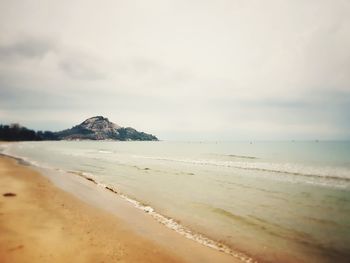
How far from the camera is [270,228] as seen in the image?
13.4 metres

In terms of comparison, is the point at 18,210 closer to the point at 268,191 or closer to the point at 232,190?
the point at 232,190

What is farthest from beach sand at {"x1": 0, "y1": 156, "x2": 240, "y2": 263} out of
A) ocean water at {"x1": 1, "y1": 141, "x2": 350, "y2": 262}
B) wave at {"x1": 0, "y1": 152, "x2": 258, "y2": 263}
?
ocean water at {"x1": 1, "y1": 141, "x2": 350, "y2": 262}

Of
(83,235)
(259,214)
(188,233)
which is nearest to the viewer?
(83,235)

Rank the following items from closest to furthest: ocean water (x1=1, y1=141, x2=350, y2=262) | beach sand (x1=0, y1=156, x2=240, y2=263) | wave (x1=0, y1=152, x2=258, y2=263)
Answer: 1. beach sand (x1=0, y1=156, x2=240, y2=263)
2. wave (x1=0, y1=152, x2=258, y2=263)
3. ocean water (x1=1, y1=141, x2=350, y2=262)

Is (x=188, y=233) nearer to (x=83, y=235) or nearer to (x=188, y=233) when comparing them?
(x=188, y=233)

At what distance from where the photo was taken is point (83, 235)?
36.9 feet

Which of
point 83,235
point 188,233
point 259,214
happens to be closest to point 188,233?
point 188,233

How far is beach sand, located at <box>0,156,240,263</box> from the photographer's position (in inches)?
367

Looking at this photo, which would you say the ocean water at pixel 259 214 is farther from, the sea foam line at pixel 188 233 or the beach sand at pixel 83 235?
the beach sand at pixel 83 235

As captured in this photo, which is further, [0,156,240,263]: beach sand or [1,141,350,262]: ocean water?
[1,141,350,262]: ocean water

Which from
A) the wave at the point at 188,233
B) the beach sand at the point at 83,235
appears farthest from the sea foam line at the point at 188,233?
the beach sand at the point at 83,235

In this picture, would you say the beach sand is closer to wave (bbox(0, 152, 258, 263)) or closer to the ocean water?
wave (bbox(0, 152, 258, 263))

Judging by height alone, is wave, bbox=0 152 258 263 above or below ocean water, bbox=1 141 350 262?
below

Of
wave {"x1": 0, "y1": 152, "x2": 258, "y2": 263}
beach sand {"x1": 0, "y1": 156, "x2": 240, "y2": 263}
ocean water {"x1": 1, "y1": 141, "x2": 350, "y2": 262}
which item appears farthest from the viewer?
ocean water {"x1": 1, "y1": 141, "x2": 350, "y2": 262}
